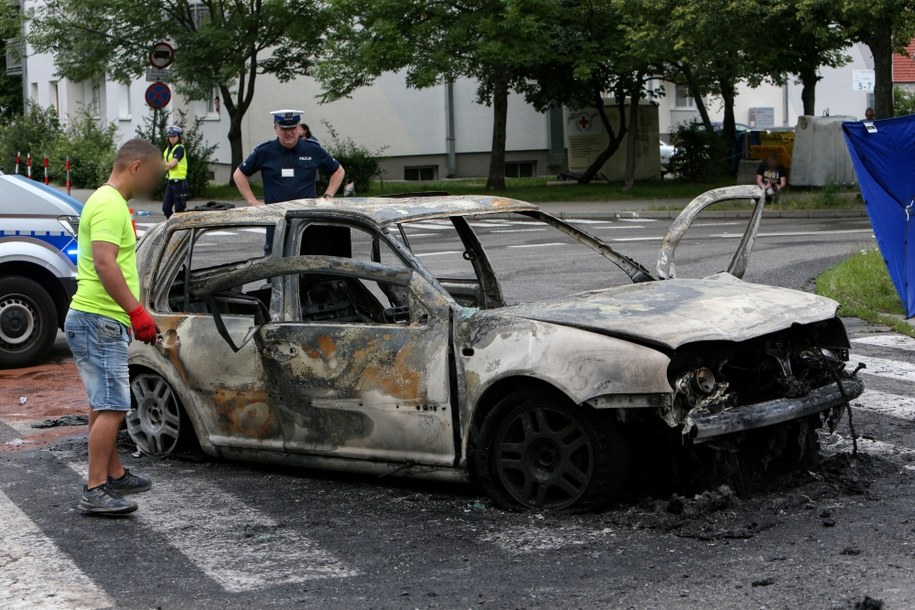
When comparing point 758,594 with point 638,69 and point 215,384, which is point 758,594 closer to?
point 215,384

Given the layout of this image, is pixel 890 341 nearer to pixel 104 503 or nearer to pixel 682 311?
pixel 682 311

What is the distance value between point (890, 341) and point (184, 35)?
24.2m

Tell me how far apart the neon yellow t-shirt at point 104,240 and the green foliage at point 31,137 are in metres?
35.8

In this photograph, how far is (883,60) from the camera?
85.6ft

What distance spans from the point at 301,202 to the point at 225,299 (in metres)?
0.68

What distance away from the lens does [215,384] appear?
7.01m

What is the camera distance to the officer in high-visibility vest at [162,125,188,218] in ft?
75.9

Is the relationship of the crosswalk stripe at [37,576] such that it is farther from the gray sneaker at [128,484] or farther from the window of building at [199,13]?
the window of building at [199,13]

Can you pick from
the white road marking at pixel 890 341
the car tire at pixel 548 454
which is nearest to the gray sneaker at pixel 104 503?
the car tire at pixel 548 454

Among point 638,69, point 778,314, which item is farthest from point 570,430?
point 638,69

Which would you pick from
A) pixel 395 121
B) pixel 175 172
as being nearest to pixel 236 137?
pixel 395 121

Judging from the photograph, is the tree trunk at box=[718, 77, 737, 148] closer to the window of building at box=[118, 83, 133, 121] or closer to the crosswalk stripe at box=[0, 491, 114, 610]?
the window of building at box=[118, 83, 133, 121]

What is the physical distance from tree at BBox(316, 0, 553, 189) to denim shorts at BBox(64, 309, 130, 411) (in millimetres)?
24178

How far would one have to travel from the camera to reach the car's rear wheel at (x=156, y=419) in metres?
7.38
